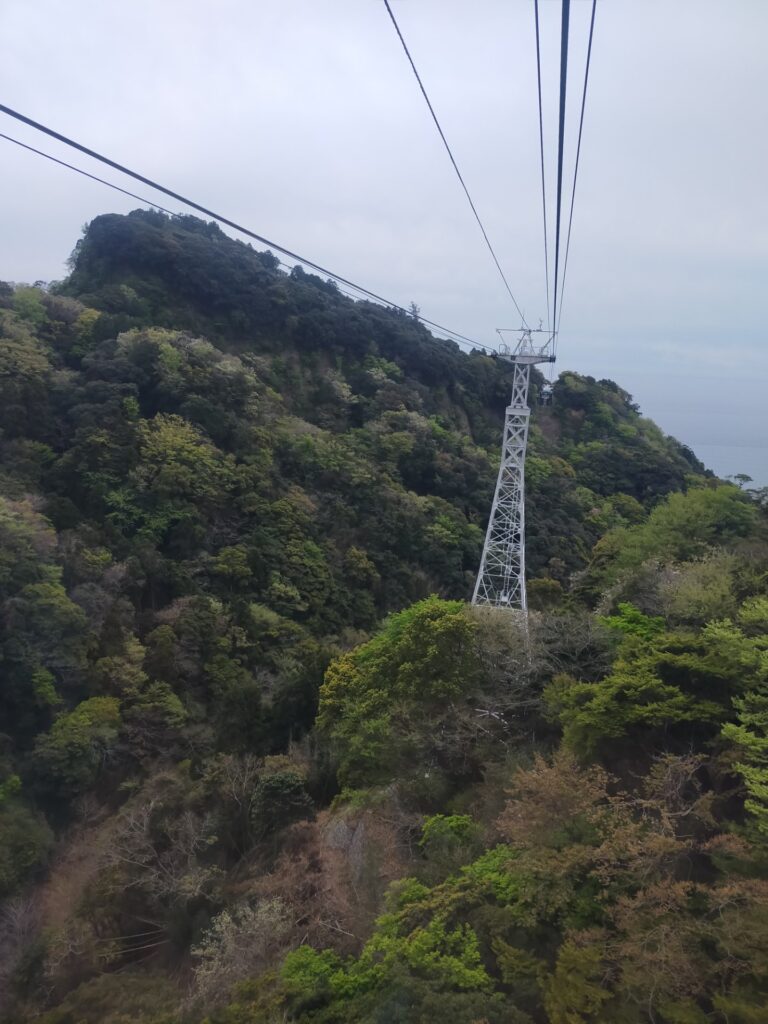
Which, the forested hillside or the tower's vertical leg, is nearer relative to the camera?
the forested hillside

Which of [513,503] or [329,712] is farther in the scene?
[513,503]

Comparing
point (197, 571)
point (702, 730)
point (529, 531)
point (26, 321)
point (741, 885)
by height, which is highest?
point (26, 321)

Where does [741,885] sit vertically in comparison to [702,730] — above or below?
below

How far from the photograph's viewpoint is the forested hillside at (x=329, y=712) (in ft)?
21.1

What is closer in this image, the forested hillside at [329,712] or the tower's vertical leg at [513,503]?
the forested hillside at [329,712]

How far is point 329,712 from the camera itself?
12562 millimetres

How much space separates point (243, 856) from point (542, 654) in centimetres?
572

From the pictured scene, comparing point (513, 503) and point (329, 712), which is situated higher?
point (513, 503)

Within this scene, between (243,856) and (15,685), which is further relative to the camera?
(15,685)

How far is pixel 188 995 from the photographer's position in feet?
28.0

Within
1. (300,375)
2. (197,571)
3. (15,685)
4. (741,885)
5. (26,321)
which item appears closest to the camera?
(741,885)

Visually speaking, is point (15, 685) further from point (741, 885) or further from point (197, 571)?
point (741, 885)

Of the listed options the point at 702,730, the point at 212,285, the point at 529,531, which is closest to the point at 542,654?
the point at 702,730

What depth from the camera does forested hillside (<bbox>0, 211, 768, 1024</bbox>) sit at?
6.42 metres
